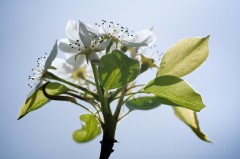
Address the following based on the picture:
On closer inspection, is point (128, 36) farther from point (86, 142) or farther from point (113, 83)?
point (86, 142)

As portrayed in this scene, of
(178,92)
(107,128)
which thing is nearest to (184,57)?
(178,92)

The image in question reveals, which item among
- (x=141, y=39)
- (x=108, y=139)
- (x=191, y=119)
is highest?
(x=141, y=39)

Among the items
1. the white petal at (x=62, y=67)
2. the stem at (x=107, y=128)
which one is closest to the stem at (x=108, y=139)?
the stem at (x=107, y=128)

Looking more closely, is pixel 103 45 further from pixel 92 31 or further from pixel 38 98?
pixel 38 98

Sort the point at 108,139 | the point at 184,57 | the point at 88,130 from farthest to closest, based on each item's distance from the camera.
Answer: the point at 88,130, the point at 184,57, the point at 108,139

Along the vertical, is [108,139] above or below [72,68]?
below
